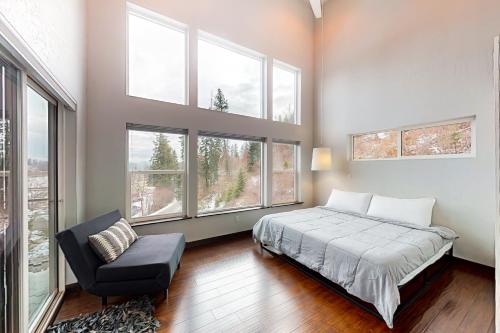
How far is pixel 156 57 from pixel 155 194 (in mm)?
2197

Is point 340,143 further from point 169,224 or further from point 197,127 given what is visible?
point 169,224

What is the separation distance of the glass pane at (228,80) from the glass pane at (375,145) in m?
2.11

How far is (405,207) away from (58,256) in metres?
4.37

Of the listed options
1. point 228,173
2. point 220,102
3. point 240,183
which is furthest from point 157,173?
point 220,102

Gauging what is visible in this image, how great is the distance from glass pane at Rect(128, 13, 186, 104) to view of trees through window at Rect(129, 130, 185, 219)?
68 centimetres

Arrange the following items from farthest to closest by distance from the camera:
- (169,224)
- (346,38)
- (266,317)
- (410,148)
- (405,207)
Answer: (346,38), (410,148), (169,224), (405,207), (266,317)

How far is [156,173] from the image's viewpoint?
324 cm

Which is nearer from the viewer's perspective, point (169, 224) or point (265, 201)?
point (169, 224)

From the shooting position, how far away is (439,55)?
10.1 feet

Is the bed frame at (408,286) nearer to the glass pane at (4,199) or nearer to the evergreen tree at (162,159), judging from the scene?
the evergreen tree at (162,159)

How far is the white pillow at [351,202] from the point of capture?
3.50 meters

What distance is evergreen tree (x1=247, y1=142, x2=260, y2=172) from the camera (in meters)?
4.24

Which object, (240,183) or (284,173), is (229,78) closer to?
(240,183)

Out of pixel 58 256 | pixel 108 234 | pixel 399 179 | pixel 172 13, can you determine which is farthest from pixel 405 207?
pixel 172 13
